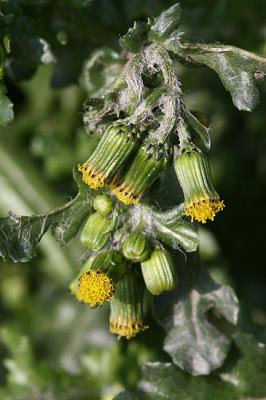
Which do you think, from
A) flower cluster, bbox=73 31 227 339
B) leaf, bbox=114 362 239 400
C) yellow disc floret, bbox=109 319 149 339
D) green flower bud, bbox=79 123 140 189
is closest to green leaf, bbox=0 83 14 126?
flower cluster, bbox=73 31 227 339

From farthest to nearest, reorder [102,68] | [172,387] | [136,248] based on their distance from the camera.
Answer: [102,68]
[172,387]
[136,248]

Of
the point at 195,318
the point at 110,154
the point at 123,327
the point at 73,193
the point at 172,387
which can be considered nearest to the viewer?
the point at 110,154

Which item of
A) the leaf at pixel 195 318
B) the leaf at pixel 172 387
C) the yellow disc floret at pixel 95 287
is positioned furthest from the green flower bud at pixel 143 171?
the leaf at pixel 172 387

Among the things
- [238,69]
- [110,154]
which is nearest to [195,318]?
[110,154]

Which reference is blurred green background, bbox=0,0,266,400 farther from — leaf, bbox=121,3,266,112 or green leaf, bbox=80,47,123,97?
leaf, bbox=121,3,266,112

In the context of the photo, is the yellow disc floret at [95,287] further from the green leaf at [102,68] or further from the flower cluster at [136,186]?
the green leaf at [102,68]

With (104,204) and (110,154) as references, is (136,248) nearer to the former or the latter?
(104,204)
